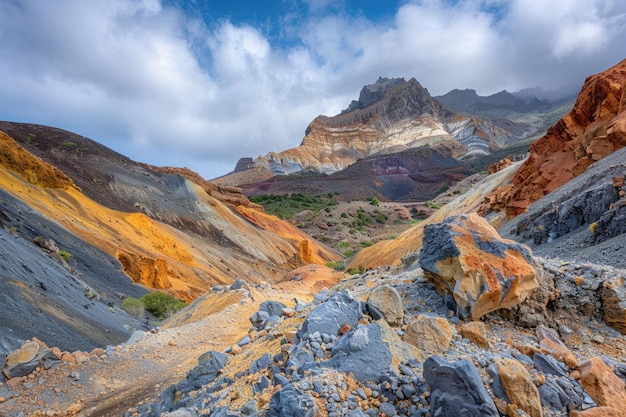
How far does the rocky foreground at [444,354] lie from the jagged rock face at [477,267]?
0.02 metres

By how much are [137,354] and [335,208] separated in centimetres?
5571

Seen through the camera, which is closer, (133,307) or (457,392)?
(457,392)

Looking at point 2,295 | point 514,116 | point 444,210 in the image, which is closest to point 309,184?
point 444,210

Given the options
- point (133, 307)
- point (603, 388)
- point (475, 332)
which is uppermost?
point (475, 332)

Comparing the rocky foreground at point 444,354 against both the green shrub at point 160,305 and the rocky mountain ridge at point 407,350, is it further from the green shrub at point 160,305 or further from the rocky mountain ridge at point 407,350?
the green shrub at point 160,305

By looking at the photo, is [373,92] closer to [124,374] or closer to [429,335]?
[124,374]

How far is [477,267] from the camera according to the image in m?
4.88

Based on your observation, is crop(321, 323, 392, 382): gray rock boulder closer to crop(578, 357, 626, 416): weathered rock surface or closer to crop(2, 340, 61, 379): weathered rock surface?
crop(578, 357, 626, 416): weathered rock surface

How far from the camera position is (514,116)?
166375 mm

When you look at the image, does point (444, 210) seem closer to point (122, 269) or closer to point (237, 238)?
A: point (237, 238)

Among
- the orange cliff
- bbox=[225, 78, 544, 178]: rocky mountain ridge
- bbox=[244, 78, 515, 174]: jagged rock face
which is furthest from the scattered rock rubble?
bbox=[244, 78, 515, 174]: jagged rock face

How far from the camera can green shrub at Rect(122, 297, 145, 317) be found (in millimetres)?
14752

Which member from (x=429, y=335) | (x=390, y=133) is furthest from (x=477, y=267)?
(x=390, y=133)

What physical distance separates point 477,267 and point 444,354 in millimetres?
1417
